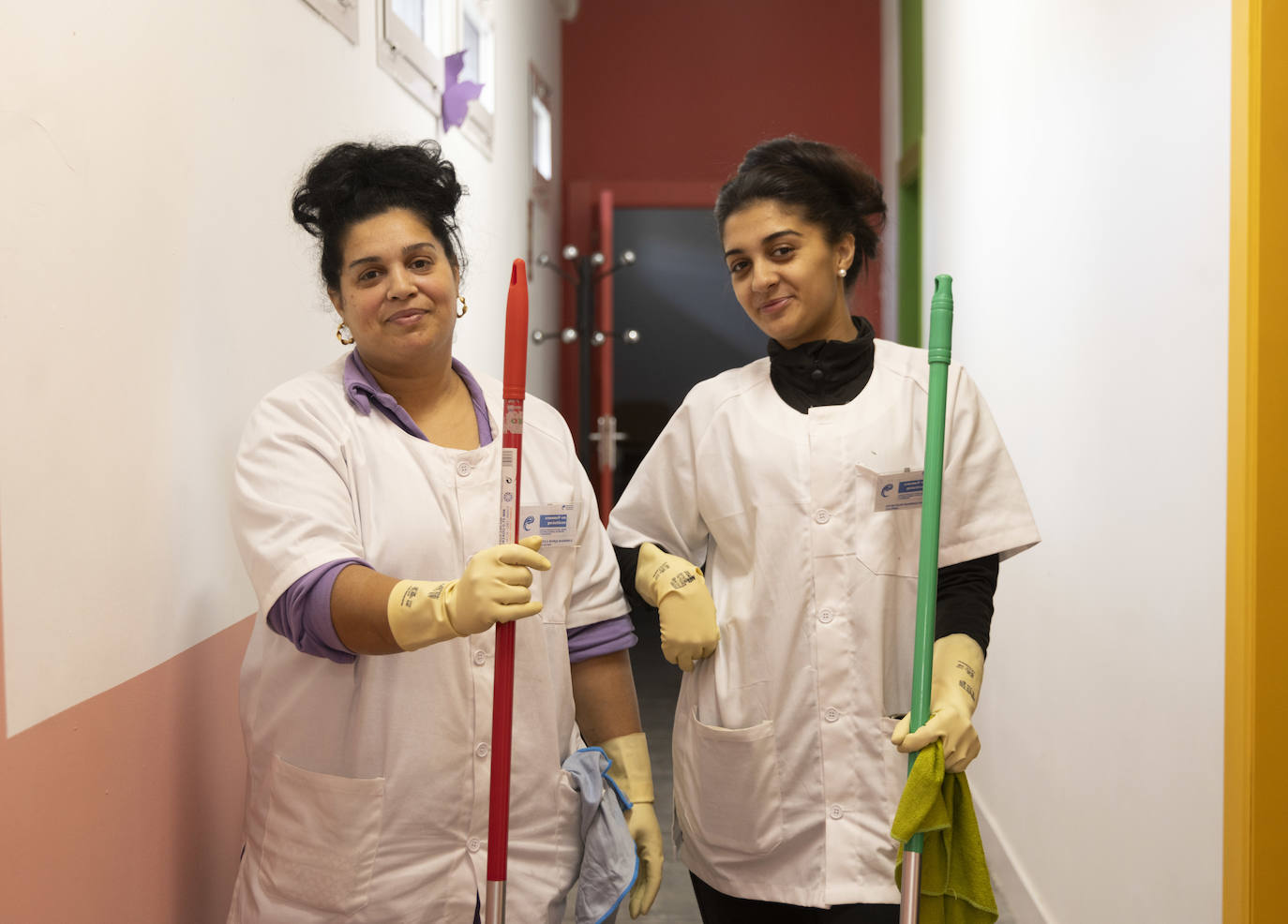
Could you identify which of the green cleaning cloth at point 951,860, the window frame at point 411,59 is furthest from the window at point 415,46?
the green cleaning cloth at point 951,860

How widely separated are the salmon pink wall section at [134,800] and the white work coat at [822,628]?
25.4 inches

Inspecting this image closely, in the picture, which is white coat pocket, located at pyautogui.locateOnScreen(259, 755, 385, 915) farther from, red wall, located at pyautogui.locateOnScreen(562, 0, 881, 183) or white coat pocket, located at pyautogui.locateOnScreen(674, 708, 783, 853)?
red wall, located at pyautogui.locateOnScreen(562, 0, 881, 183)

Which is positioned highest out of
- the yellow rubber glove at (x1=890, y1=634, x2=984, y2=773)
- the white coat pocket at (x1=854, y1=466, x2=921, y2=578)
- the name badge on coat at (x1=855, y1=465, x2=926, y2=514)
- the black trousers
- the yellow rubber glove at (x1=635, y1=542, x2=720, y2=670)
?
the name badge on coat at (x1=855, y1=465, x2=926, y2=514)

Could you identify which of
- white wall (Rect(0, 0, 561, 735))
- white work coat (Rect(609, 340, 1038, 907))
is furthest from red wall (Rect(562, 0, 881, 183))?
→ white work coat (Rect(609, 340, 1038, 907))

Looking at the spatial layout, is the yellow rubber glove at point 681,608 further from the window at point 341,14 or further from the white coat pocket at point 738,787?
the window at point 341,14

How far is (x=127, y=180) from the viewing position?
4.08ft

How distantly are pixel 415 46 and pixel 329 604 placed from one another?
1.84 meters

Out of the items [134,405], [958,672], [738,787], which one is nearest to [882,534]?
[958,672]

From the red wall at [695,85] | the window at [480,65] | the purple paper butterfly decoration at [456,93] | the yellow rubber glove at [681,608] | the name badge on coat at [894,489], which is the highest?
the red wall at [695,85]

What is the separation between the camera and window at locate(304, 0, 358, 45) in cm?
189

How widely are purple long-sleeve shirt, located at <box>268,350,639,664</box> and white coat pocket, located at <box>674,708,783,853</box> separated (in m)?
0.18

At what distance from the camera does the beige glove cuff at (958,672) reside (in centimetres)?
122

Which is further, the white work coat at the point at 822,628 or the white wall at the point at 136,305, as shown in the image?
the white work coat at the point at 822,628

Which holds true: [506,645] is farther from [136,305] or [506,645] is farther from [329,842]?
[136,305]
